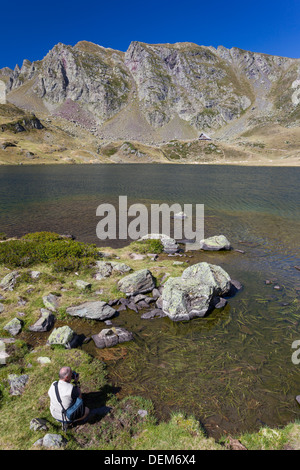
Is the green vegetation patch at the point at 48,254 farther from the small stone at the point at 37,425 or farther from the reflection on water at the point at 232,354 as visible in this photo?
the small stone at the point at 37,425

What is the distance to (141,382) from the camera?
10.3m

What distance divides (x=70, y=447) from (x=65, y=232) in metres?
26.6

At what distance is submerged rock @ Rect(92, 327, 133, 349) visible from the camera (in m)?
12.5

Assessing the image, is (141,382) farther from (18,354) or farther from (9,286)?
(9,286)

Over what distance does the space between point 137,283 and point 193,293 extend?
4035mm

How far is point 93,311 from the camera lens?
48.5 feet

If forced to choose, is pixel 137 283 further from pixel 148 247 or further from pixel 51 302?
pixel 148 247

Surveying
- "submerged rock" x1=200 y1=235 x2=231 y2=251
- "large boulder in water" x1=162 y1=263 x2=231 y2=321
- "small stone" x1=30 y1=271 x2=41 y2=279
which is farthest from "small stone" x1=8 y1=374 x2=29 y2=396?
"submerged rock" x1=200 y1=235 x2=231 y2=251

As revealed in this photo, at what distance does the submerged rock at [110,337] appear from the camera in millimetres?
12508

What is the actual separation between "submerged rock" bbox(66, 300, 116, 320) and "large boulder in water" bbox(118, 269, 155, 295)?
88.1 inches

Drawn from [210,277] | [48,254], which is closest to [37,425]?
[210,277]

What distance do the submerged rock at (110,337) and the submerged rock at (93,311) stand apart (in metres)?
1.57

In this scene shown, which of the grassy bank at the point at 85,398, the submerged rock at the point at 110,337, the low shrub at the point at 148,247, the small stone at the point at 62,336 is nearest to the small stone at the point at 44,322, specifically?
the grassy bank at the point at 85,398

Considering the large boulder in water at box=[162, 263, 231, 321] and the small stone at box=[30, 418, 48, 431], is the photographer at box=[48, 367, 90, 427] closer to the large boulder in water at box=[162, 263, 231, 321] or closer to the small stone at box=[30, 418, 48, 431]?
the small stone at box=[30, 418, 48, 431]
